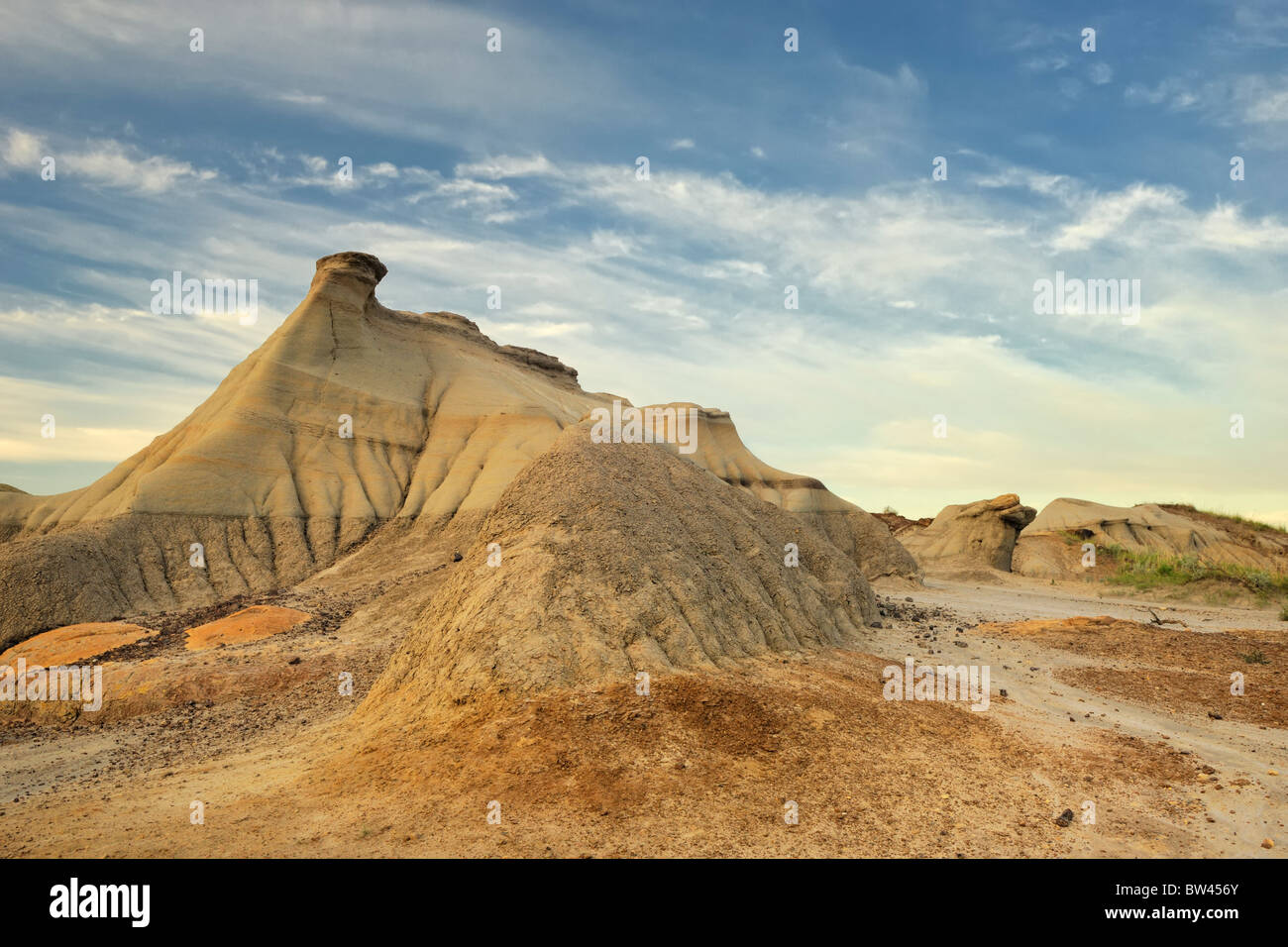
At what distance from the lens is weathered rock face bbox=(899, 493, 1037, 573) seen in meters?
38.5

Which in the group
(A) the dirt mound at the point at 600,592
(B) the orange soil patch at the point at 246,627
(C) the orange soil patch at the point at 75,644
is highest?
(A) the dirt mound at the point at 600,592

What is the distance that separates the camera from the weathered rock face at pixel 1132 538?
42.2 m

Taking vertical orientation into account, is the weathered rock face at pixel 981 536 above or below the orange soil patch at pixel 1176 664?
above

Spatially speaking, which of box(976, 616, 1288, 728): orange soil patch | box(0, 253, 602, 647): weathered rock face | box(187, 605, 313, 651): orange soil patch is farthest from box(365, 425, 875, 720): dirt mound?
box(0, 253, 602, 647): weathered rock face

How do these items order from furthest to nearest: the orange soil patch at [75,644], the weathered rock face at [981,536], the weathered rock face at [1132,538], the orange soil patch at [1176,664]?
the weathered rock face at [1132,538] < the weathered rock face at [981,536] < the orange soil patch at [75,644] < the orange soil patch at [1176,664]

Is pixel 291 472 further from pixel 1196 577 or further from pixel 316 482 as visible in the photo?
pixel 1196 577

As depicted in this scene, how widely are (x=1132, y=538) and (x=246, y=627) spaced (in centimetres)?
4653

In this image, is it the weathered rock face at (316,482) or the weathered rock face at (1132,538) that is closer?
the weathered rock face at (316,482)

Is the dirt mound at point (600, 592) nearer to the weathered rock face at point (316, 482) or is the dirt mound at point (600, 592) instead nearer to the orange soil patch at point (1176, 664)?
the orange soil patch at point (1176, 664)

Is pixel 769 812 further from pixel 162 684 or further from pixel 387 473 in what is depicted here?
pixel 387 473

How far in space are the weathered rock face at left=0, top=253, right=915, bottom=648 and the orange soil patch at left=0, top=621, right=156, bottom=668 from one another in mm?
3755

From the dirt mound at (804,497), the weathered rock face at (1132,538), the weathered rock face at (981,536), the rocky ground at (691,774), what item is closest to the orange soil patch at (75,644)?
the rocky ground at (691,774)

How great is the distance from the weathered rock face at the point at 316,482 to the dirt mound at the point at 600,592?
1013 centimetres

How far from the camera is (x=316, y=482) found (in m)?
29.5
